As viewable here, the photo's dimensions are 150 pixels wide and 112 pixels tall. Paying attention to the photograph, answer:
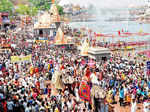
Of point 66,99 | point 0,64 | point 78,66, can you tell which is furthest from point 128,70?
point 0,64

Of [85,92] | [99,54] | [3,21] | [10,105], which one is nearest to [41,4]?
[3,21]

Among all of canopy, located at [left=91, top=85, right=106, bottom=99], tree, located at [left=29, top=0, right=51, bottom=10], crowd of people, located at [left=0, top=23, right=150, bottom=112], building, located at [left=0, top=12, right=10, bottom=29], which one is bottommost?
crowd of people, located at [left=0, top=23, right=150, bottom=112]

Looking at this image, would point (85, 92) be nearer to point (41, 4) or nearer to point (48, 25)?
point (48, 25)

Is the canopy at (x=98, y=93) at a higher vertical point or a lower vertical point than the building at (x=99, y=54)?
higher

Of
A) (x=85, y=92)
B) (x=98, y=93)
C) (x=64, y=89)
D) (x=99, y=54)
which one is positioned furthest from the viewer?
(x=99, y=54)

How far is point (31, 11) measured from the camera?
82.5 meters

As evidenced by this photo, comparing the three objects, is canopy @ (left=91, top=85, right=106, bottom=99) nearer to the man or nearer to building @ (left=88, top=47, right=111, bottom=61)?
the man

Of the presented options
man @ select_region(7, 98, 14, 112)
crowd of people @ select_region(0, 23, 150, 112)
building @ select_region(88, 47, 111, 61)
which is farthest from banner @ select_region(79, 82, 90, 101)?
building @ select_region(88, 47, 111, 61)

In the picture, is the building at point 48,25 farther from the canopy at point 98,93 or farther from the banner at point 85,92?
the canopy at point 98,93

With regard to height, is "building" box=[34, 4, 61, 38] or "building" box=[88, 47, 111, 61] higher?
"building" box=[34, 4, 61, 38]

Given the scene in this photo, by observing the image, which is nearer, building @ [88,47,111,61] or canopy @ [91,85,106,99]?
canopy @ [91,85,106,99]

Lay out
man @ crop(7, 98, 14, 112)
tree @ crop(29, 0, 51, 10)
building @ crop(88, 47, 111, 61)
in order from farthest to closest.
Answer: tree @ crop(29, 0, 51, 10) → building @ crop(88, 47, 111, 61) → man @ crop(7, 98, 14, 112)

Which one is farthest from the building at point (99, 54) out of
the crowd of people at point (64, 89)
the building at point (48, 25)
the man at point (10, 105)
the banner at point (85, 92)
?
the building at point (48, 25)

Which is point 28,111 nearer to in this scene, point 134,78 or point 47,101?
point 47,101
